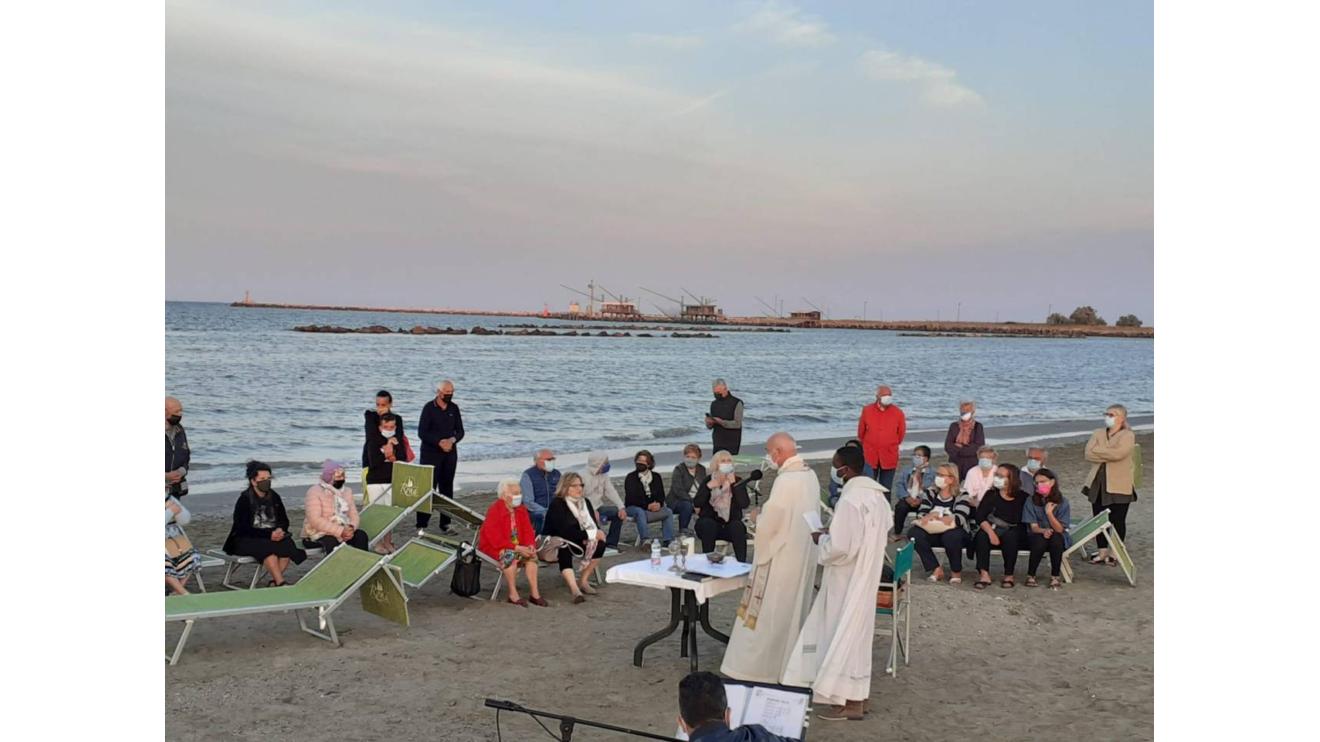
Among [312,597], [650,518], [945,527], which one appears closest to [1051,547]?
[945,527]

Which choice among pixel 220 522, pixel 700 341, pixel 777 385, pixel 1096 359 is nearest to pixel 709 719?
pixel 220 522

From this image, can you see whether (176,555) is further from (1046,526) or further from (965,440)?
(965,440)

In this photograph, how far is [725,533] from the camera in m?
10.4

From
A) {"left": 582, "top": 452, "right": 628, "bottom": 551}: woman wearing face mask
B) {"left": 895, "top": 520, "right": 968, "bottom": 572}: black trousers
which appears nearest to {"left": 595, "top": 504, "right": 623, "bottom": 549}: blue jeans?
{"left": 582, "top": 452, "right": 628, "bottom": 551}: woman wearing face mask

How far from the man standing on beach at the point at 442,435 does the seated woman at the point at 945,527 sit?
16.4ft

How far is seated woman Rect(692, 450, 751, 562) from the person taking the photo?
33.7 ft

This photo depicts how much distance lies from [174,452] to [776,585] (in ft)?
20.2

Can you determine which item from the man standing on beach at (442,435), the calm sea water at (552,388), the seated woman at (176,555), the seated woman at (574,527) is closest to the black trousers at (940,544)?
the seated woman at (574,527)

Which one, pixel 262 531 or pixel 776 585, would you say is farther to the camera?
pixel 262 531

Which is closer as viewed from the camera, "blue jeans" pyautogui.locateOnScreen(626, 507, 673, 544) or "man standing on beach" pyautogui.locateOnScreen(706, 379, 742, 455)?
"blue jeans" pyautogui.locateOnScreen(626, 507, 673, 544)

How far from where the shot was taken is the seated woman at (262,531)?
8.70m

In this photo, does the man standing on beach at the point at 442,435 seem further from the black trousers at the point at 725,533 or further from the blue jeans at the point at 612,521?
the black trousers at the point at 725,533

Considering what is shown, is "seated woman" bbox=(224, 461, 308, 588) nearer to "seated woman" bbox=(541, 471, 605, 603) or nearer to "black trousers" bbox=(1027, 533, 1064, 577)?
"seated woman" bbox=(541, 471, 605, 603)

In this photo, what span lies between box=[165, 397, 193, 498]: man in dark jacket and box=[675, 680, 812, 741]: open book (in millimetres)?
6621
